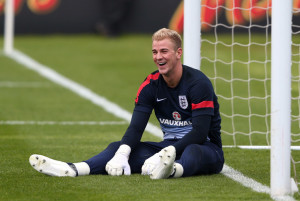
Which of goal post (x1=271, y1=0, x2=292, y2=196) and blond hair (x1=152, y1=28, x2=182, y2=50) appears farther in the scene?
blond hair (x1=152, y1=28, x2=182, y2=50)

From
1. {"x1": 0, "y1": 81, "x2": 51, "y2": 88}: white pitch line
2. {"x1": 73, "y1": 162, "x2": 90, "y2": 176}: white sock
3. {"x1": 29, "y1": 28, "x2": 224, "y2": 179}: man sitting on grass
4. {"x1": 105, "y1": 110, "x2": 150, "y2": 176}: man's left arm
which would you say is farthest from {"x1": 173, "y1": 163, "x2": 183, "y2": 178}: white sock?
{"x1": 0, "y1": 81, "x2": 51, "y2": 88}: white pitch line

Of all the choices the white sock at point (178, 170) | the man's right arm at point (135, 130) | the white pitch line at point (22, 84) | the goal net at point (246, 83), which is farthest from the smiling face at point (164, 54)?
the white pitch line at point (22, 84)

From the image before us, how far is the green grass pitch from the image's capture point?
5438 millimetres

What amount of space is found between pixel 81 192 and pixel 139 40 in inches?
532

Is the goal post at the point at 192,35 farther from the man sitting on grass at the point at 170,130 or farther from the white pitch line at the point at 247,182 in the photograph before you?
the white pitch line at the point at 247,182

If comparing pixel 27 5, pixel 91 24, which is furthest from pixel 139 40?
pixel 27 5

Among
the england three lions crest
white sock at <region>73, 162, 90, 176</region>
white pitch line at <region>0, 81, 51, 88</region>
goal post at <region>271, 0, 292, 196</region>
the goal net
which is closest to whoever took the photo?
goal post at <region>271, 0, 292, 196</region>

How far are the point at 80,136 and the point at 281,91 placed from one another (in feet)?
10.9

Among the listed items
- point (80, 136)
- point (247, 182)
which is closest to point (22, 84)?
point (80, 136)

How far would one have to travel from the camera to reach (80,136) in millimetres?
8133

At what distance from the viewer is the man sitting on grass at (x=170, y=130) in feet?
19.5

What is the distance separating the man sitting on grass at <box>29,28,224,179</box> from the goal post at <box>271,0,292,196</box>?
0.83 meters

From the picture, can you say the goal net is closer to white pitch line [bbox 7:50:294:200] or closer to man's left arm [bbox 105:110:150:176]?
white pitch line [bbox 7:50:294:200]

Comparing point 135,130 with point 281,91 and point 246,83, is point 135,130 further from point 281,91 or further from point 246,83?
point 246,83
